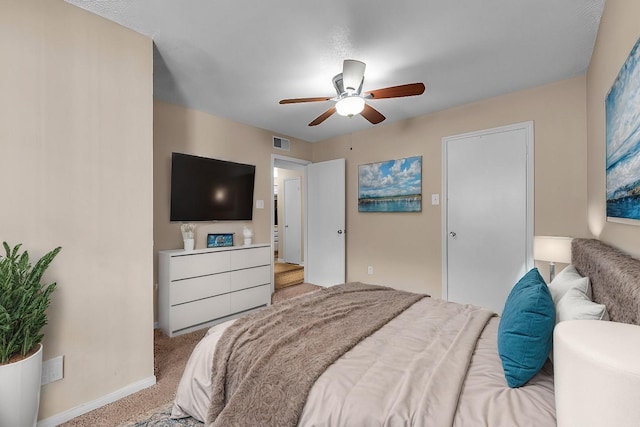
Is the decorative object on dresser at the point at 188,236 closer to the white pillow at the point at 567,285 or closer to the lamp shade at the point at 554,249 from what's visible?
the white pillow at the point at 567,285

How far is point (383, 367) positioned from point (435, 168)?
116 inches

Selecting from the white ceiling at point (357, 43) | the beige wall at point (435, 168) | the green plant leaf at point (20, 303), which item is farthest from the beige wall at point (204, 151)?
the green plant leaf at point (20, 303)

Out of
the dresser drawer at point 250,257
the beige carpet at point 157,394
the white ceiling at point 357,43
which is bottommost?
the beige carpet at point 157,394

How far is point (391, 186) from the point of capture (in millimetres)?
4035

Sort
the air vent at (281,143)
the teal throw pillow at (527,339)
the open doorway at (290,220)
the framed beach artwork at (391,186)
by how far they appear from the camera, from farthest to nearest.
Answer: the open doorway at (290,220) → the air vent at (281,143) → the framed beach artwork at (391,186) → the teal throw pillow at (527,339)

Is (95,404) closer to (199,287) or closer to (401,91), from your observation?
(199,287)

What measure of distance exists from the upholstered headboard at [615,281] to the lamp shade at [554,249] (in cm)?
68

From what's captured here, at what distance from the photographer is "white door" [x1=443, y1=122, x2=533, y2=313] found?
9.95ft

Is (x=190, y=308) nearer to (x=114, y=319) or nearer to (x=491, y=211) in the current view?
(x=114, y=319)

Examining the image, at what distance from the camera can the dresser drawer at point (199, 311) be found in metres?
2.93

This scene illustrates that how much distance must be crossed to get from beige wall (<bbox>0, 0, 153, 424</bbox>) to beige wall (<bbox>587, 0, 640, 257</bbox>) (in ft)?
9.06

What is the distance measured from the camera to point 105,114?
1.87 meters

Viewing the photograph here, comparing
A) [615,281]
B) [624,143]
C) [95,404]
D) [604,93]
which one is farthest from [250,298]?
[604,93]

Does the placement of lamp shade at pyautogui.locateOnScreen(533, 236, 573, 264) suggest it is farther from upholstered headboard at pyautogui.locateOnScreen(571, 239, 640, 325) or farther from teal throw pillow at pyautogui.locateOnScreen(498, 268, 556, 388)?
teal throw pillow at pyautogui.locateOnScreen(498, 268, 556, 388)
